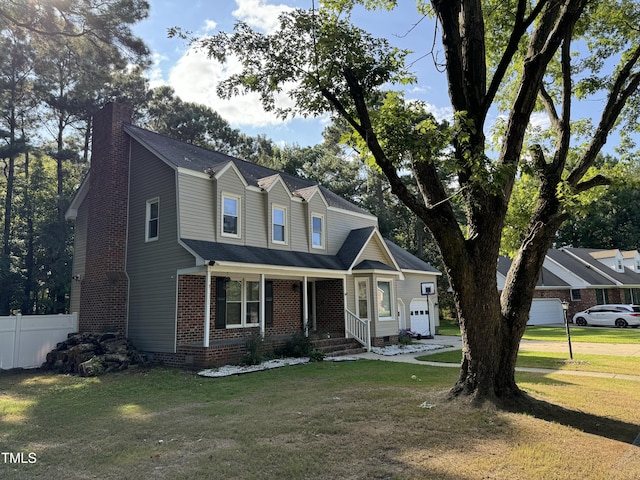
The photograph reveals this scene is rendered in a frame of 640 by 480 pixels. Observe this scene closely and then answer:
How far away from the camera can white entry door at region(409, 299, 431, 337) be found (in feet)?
71.5

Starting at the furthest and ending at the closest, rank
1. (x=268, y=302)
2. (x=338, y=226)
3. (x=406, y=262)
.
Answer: (x=406, y=262) < (x=338, y=226) < (x=268, y=302)

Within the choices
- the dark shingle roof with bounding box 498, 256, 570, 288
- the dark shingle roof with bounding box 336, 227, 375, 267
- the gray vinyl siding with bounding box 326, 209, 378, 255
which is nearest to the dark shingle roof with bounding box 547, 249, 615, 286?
the dark shingle roof with bounding box 498, 256, 570, 288

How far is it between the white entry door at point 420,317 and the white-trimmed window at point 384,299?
13.5 feet


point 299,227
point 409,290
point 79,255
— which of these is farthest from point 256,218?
point 409,290

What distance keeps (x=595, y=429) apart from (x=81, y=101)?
99.4ft

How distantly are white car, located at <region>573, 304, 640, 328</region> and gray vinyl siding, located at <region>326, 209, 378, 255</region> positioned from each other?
20343 millimetres

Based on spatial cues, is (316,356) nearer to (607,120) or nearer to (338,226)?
(338,226)

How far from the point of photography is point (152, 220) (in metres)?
14.2

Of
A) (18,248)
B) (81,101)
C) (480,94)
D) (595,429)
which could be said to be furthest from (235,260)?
(81,101)

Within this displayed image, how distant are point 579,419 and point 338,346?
9.78 meters

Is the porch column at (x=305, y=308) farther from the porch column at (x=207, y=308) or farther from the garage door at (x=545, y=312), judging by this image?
the garage door at (x=545, y=312)

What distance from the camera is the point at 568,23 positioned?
6480 millimetres

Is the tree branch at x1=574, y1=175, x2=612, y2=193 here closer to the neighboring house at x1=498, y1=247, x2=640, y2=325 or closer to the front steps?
the front steps

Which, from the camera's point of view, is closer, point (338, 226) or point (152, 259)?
point (152, 259)
